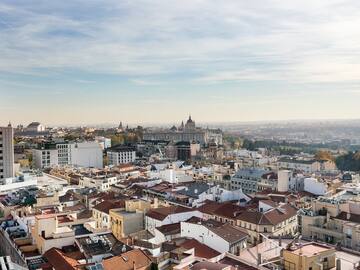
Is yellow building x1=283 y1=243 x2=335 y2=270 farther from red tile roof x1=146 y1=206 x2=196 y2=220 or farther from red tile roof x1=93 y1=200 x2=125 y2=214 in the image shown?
red tile roof x1=93 y1=200 x2=125 y2=214

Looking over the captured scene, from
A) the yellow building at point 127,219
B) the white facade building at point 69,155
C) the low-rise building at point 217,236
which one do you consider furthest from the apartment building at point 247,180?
the white facade building at point 69,155

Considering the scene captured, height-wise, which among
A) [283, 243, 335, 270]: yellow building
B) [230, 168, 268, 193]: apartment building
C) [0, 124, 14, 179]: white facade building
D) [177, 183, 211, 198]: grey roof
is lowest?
[230, 168, 268, 193]: apartment building

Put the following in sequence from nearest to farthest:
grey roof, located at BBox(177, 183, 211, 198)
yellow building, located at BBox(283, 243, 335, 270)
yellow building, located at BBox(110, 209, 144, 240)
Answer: yellow building, located at BBox(283, 243, 335, 270) → yellow building, located at BBox(110, 209, 144, 240) → grey roof, located at BBox(177, 183, 211, 198)

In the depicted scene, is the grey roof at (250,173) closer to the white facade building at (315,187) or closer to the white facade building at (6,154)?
the white facade building at (315,187)

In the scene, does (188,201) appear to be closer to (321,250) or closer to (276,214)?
(276,214)

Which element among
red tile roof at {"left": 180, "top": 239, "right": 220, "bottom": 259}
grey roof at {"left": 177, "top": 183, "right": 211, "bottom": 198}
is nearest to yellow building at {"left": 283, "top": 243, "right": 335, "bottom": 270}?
red tile roof at {"left": 180, "top": 239, "right": 220, "bottom": 259}

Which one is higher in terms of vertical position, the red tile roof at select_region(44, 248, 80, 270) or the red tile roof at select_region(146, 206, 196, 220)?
the red tile roof at select_region(44, 248, 80, 270)

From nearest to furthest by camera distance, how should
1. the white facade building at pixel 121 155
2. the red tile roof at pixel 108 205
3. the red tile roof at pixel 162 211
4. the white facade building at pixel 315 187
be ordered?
1. the red tile roof at pixel 162 211
2. the red tile roof at pixel 108 205
3. the white facade building at pixel 315 187
4. the white facade building at pixel 121 155

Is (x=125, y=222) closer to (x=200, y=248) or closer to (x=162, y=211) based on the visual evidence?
(x=162, y=211)
